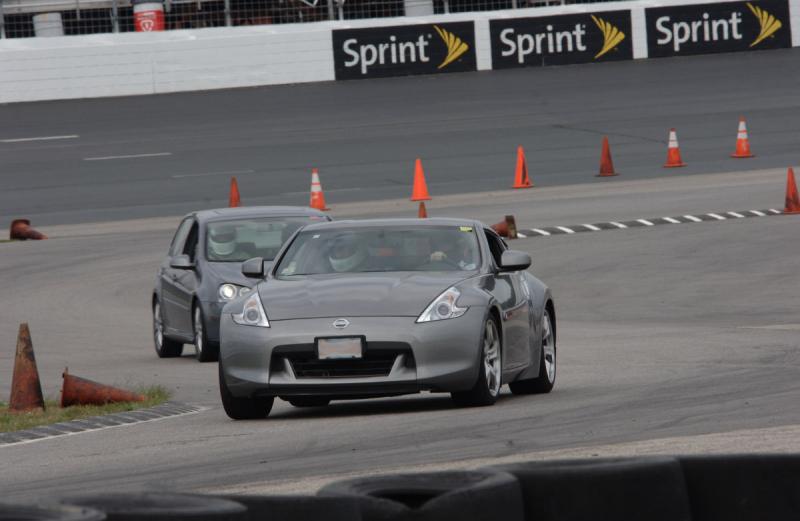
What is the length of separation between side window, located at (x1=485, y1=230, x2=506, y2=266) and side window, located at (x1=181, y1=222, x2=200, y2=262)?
4794 millimetres

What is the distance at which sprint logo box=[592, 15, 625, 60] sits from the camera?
134 feet

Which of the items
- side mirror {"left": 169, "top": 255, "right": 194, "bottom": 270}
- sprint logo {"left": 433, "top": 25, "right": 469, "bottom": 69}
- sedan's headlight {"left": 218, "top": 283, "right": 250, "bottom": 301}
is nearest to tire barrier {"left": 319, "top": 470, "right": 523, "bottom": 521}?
sedan's headlight {"left": 218, "top": 283, "right": 250, "bottom": 301}

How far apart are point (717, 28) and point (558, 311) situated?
25493 millimetres

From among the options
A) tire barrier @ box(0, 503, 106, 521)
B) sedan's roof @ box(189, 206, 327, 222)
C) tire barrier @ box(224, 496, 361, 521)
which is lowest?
sedan's roof @ box(189, 206, 327, 222)

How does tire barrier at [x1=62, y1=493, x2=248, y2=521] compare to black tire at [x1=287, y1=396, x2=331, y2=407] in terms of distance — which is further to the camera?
black tire at [x1=287, y1=396, x2=331, y2=407]

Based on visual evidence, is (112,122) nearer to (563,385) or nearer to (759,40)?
(759,40)

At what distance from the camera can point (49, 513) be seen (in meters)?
4.74

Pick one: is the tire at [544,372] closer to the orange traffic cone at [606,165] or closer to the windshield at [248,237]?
the windshield at [248,237]

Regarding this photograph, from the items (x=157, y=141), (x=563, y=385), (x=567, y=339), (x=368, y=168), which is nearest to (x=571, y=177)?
(x=368, y=168)

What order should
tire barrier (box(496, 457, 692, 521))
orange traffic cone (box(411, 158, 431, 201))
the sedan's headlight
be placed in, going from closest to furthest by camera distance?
tire barrier (box(496, 457, 692, 521)) < the sedan's headlight < orange traffic cone (box(411, 158, 431, 201))

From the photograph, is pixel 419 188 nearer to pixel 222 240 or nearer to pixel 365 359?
pixel 222 240

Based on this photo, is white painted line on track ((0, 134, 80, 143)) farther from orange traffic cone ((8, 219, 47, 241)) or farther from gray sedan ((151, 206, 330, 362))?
gray sedan ((151, 206, 330, 362))

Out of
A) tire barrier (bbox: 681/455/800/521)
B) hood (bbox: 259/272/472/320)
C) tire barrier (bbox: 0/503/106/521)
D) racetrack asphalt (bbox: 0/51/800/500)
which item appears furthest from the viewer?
hood (bbox: 259/272/472/320)

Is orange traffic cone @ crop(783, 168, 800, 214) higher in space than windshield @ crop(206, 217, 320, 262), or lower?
lower
